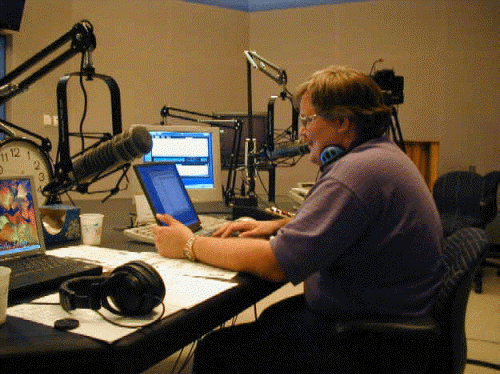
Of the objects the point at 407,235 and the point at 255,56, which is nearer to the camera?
the point at 407,235

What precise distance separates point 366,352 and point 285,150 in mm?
1533

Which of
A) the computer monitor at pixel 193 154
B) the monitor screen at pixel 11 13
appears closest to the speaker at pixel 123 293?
the computer monitor at pixel 193 154

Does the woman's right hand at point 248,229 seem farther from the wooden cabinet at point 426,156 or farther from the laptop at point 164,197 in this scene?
the wooden cabinet at point 426,156

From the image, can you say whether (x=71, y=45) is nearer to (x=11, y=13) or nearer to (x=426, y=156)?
(x=11, y=13)

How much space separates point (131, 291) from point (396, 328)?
57 centimetres

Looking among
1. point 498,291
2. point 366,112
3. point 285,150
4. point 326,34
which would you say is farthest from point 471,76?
point 366,112

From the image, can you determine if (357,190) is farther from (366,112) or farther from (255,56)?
(255,56)

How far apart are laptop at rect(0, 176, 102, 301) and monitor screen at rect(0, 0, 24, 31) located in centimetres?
319

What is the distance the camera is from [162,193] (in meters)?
1.67

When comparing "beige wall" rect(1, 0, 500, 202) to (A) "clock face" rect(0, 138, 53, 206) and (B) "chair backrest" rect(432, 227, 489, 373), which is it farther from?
(B) "chair backrest" rect(432, 227, 489, 373)

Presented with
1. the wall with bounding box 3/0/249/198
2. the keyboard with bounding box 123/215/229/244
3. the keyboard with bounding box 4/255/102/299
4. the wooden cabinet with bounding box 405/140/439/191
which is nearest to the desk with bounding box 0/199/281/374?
the keyboard with bounding box 4/255/102/299

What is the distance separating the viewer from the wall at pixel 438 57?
16.6ft

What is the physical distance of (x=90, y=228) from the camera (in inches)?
62.6

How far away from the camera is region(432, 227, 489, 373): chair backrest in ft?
3.63
